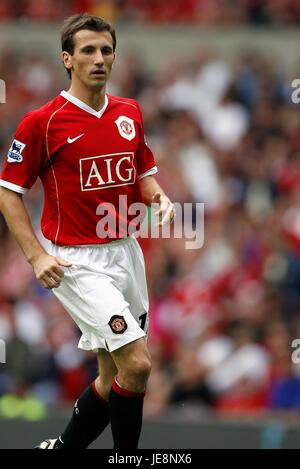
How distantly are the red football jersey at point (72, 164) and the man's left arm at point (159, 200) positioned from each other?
0.16 meters

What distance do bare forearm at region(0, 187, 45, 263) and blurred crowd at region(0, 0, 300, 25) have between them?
317 inches

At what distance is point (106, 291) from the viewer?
620cm

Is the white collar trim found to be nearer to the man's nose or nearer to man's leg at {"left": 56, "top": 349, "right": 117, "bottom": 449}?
the man's nose

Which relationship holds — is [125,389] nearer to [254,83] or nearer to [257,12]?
[254,83]

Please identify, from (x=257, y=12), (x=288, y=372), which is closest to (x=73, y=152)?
(x=288, y=372)

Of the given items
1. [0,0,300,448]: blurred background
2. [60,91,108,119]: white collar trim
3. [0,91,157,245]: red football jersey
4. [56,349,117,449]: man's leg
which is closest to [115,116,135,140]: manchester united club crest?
[0,91,157,245]: red football jersey

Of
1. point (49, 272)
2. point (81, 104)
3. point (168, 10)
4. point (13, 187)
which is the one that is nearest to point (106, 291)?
point (49, 272)

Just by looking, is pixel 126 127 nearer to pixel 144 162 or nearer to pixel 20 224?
pixel 144 162

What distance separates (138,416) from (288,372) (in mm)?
3776

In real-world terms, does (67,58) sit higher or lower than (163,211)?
higher

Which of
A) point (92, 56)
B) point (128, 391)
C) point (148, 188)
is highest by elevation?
point (92, 56)

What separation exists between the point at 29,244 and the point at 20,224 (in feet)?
0.38

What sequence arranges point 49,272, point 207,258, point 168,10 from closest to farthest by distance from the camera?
point 49,272, point 207,258, point 168,10

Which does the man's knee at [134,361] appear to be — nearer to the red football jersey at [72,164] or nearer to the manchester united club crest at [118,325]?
the manchester united club crest at [118,325]
